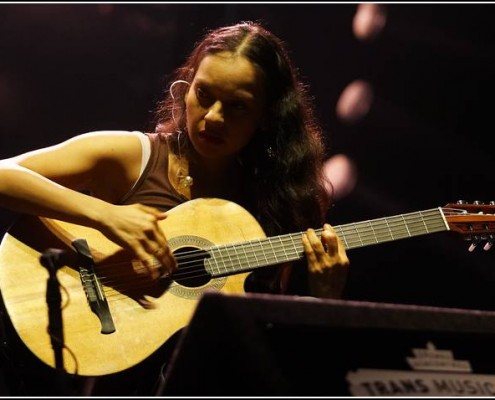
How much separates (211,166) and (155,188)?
0.28m

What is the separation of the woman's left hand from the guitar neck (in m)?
0.04

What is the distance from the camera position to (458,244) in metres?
2.96

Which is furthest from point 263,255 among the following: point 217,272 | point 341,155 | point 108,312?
point 341,155

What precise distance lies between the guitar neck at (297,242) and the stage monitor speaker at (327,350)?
84 cm

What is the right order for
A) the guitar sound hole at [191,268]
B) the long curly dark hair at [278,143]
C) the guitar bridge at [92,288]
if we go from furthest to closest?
the long curly dark hair at [278,143], the guitar sound hole at [191,268], the guitar bridge at [92,288]

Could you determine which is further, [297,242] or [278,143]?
[278,143]

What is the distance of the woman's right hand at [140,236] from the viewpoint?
1783mm

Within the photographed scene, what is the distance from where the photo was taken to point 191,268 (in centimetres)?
191

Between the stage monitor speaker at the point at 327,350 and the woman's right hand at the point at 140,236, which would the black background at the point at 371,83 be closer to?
the woman's right hand at the point at 140,236

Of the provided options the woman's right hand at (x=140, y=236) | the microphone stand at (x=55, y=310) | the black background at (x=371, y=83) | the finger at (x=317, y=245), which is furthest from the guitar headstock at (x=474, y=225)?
the microphone stand at (x=55, y=310)

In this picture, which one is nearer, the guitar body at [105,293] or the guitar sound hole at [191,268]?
the guitar body at [105,293]

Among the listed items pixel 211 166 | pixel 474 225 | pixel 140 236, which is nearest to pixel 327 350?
pixel 140 236

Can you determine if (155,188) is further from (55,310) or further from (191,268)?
(55,310)

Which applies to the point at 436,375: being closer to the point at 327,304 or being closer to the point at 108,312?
the point at 327,304
